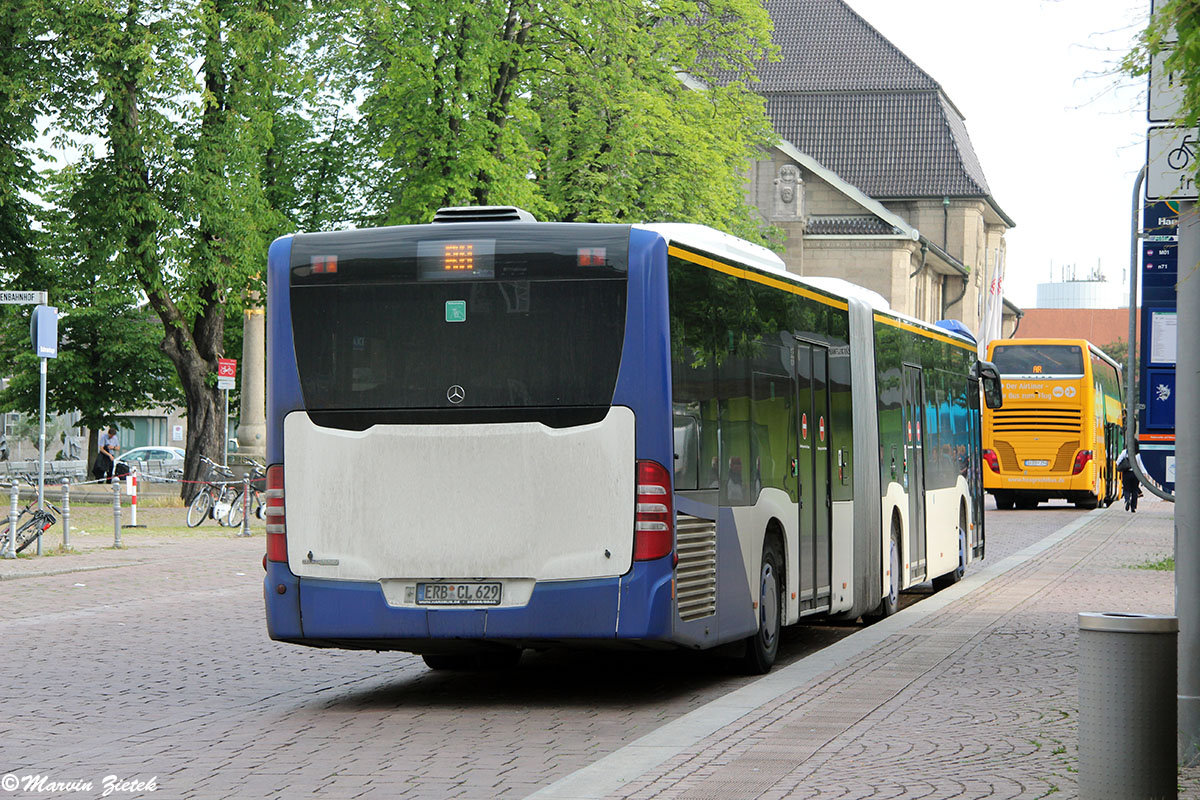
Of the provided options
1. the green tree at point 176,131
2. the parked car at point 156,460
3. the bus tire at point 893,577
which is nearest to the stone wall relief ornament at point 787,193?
the parked car at point 156,460

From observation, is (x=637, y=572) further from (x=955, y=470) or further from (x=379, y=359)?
(x=955, y=470)

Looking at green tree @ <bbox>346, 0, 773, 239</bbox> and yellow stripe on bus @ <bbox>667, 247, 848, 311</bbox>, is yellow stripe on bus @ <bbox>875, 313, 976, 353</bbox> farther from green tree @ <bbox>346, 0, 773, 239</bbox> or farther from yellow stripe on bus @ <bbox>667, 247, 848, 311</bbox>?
green tree @ <bbox>346, 0, 773, 239</bbox>

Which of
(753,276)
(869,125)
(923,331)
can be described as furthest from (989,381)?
(869,125)

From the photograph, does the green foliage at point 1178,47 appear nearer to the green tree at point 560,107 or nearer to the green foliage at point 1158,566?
the green foliage at point 1158,566

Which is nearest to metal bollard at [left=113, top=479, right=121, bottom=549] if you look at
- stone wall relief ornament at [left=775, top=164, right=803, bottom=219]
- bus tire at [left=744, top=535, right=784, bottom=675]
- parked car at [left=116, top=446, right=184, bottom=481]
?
bus tire at [left=744, top=535, right=784, bottom=675]

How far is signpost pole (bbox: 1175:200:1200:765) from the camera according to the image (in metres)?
8.10

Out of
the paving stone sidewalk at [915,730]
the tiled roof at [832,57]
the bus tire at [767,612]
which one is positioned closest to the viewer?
the paving stone sidewalk at [915,730]

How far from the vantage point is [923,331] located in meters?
18.0

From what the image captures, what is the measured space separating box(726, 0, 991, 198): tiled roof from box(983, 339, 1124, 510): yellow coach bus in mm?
34707

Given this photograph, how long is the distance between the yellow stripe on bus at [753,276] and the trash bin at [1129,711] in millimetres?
4276

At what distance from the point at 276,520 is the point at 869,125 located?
6826 centimetres

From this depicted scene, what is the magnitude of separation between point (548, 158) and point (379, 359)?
103 ft

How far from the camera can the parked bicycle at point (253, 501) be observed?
3225 centimetres

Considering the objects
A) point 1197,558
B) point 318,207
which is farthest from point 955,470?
point 318,207
